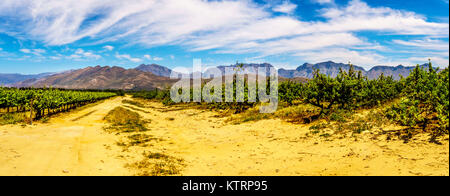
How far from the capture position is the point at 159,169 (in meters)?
12.0

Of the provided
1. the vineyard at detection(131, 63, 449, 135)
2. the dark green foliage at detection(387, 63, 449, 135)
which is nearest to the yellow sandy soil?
the dark green foliage at detection(387, 63, 449, 135)

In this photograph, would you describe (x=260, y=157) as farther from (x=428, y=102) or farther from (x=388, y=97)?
(x=388, y=97)

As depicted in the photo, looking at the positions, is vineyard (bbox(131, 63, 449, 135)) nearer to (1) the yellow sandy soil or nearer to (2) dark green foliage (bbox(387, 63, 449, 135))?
(2) dark green foliage (bbox(387, 63, 449, 135))

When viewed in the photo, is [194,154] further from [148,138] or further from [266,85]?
[266,85]

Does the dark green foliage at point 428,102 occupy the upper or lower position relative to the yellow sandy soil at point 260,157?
upper

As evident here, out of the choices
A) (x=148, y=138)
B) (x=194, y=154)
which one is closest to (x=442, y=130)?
(x=194, y=154)

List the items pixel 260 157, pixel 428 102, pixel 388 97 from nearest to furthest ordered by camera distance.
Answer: pixel 260 157 → pixel 428 102 → pixel 388 97

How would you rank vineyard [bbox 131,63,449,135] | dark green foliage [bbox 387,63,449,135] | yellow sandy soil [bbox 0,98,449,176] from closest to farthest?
yellow sandy soil [bbox 0,98,449,176], dark green foliage [bbox 387,63,449,135], vineyard [bbox 131,63,449,135]

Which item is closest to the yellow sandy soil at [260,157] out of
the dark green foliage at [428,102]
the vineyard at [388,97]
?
the dark green foliage at [428,102]

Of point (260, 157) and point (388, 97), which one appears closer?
point (260, 157)

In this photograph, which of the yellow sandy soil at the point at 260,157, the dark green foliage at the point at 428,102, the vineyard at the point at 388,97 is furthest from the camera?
the vineyard at the point at 388,97

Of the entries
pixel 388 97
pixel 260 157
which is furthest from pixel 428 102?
pixel 388 97

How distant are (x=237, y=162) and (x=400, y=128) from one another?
12874 millimetres

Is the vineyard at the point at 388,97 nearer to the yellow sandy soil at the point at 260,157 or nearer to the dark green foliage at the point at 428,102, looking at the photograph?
the dark green foliage at the point at 428,102
